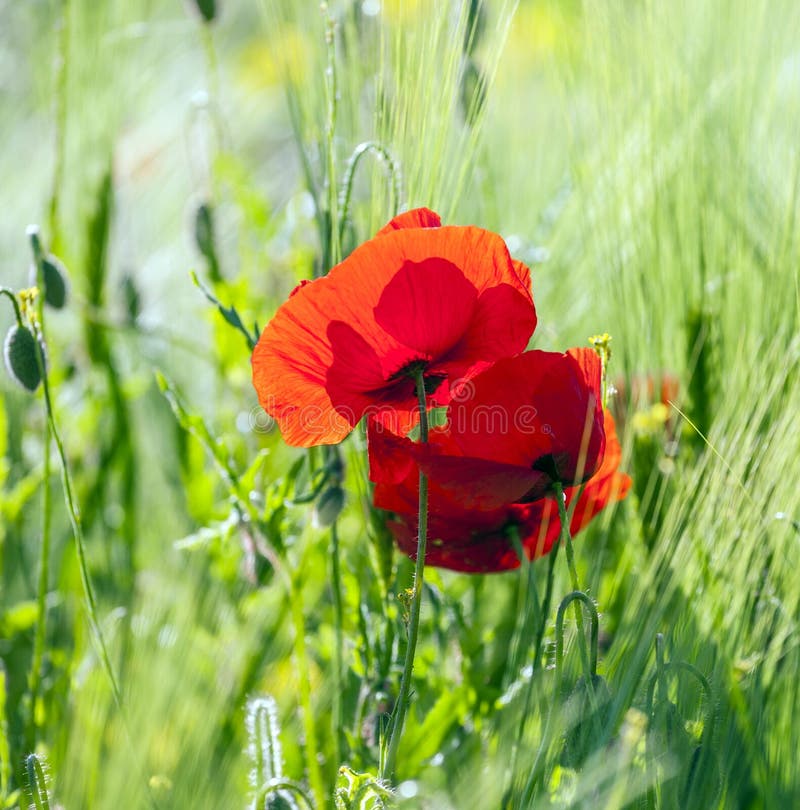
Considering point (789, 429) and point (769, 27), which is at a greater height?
point (769, 27)

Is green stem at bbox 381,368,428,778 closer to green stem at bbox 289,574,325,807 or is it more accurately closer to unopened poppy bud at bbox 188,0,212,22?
green stem at bbox 289,574,325,807

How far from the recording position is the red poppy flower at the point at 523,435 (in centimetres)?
39

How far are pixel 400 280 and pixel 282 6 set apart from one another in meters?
0.27

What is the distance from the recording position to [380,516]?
46 cm

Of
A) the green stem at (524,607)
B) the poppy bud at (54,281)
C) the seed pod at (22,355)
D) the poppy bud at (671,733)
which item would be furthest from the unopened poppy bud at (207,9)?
the poppy bud at (671,733)

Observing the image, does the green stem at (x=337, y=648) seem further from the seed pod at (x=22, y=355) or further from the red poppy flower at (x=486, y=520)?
the seed pod at (x=22, y=355)

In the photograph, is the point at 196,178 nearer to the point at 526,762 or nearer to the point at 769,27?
the point at 769,27

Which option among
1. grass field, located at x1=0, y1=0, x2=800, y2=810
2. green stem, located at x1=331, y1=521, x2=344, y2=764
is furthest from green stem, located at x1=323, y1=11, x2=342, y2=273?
green stem, located at x1=331, y1=521, x2=344, y2=764

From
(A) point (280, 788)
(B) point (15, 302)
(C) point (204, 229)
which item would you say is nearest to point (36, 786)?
(A) point (280, 788)

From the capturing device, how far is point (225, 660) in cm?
57

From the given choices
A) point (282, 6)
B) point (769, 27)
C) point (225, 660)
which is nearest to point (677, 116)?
point (769, 27)

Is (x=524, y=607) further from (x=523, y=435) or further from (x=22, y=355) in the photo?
(x=22, y=355)

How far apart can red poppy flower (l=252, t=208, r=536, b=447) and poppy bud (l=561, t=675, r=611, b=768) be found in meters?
0.12

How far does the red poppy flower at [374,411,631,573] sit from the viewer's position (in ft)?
1.40
